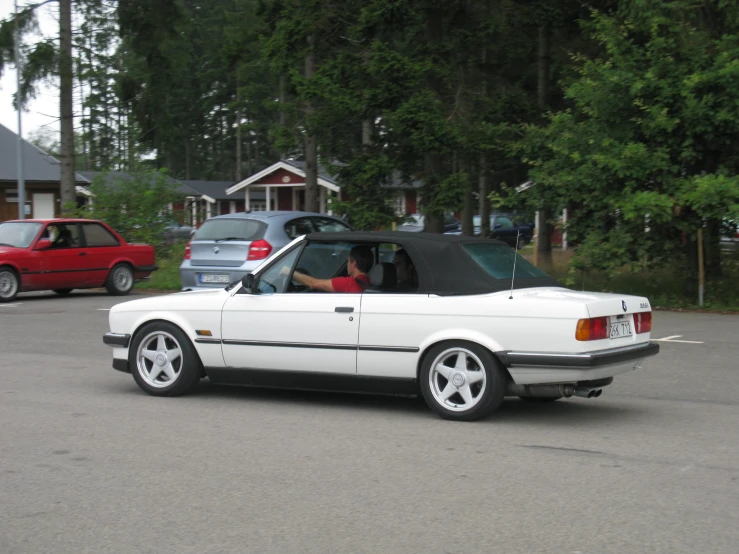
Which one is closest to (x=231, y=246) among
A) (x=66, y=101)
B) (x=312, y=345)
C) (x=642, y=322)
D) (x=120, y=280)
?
(x=120, y=280)

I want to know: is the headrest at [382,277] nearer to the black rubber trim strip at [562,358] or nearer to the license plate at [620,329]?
the black rubber trim strip at [562,358]

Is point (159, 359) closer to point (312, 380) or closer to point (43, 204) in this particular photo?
point (312, 380)

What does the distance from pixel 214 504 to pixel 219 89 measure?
251ft

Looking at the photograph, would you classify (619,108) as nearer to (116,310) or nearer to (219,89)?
(116,310)

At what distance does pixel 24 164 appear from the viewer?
49219mm

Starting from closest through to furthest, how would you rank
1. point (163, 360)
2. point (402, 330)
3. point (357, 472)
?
1. point (357, 472)
2. point (402, 330)
3. point (163, 360)

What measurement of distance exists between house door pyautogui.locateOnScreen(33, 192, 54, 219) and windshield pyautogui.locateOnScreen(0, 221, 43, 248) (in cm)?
3044

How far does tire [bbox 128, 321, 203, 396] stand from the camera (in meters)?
8.32

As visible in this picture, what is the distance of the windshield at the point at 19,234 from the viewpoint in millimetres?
19375

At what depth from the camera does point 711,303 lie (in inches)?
706

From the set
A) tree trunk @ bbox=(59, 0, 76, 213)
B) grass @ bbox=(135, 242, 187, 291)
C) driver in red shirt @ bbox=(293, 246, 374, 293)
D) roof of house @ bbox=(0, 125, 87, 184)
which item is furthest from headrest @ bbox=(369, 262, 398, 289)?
roof of house @ bbox=(0, 125, 87, 184)

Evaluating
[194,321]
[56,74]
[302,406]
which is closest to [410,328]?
[302,406]

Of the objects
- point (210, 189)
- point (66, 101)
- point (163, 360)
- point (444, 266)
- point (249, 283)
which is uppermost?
point (210, 189)

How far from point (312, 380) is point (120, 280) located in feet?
46.1
